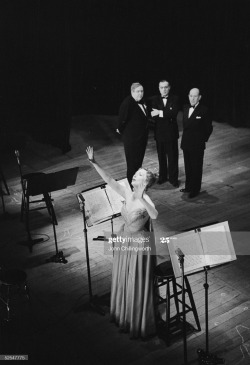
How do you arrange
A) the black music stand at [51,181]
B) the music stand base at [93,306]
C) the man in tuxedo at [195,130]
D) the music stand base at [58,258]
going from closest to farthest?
the music stand base at [93,306] → the black music stand at [51,181] → the music stand base at [58,258] → the man in tuxedo at [195,130]

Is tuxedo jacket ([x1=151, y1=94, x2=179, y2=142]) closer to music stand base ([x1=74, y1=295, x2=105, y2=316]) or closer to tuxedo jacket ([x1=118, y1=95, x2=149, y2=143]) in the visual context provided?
→ tuxedo jacket ([x1=118, y1=95, x2=149, y2=143])

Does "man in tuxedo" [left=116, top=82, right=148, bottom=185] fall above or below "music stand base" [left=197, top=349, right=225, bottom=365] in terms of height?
above

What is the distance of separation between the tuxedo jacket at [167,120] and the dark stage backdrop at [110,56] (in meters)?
2.73

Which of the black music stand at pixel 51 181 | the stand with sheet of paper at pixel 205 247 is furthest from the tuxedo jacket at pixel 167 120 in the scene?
the stand with sheet of paper at pixel 205 247

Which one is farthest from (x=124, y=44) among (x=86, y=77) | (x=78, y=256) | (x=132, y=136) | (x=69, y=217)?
(x=78, y=256)

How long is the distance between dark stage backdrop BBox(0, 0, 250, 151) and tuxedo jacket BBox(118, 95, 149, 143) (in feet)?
8.64

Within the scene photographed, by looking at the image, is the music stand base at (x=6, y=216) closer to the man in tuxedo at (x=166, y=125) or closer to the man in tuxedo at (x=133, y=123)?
the man in tuxedo at (x=133, y=123)

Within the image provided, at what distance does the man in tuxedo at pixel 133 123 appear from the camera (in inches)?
337

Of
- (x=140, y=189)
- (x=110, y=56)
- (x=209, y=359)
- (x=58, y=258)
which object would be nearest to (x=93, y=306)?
(x=58, y=258)

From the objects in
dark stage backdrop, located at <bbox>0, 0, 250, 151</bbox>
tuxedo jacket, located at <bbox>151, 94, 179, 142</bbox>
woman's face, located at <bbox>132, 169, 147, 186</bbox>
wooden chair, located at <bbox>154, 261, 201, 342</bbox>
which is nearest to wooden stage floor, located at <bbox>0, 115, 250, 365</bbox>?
wooden chair, located at <bbox>154, 261, 201, 342</bbox>

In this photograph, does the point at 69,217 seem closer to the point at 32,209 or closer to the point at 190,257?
the point at 32,209

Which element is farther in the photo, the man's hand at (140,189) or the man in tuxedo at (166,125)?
the man in tuxedo at (166,125)

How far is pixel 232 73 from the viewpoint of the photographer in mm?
12203

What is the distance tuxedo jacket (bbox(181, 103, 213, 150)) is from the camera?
8266 mm
